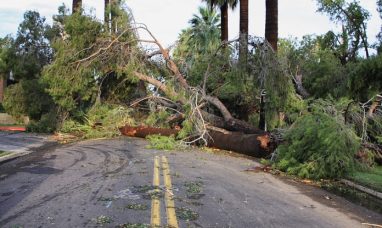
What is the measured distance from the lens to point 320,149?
11828 millimetres

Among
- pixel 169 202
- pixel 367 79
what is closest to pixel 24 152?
pixel 169 202

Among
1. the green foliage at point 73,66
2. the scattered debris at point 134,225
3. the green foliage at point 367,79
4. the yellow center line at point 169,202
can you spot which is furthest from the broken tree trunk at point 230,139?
the scattered debris at point 134,225

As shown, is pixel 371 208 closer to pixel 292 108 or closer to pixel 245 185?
pixel 245 185

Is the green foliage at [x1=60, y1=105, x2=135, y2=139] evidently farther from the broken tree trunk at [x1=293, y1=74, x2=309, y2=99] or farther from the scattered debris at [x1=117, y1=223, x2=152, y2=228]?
the scattered debris at [x1=117, y1=223, x2=152, y2=228]

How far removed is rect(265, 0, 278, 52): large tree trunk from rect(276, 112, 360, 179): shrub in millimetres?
7681

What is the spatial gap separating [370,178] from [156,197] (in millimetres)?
5927

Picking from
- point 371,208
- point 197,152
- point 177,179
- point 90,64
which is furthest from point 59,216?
point 90,64

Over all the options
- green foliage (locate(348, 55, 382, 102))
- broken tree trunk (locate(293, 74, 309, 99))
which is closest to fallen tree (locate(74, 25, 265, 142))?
broken tree trunk (locate(293, 74, 309, 99))

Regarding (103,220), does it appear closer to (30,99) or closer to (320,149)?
(320,149)

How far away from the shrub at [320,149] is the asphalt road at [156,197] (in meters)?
0.93

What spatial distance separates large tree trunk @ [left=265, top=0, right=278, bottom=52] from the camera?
19938 millimetres

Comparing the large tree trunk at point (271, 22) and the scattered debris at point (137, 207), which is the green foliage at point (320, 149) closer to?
the scattered debris at point (137, 207)

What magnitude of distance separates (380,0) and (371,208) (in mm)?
18549

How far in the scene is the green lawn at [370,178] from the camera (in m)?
10.4
